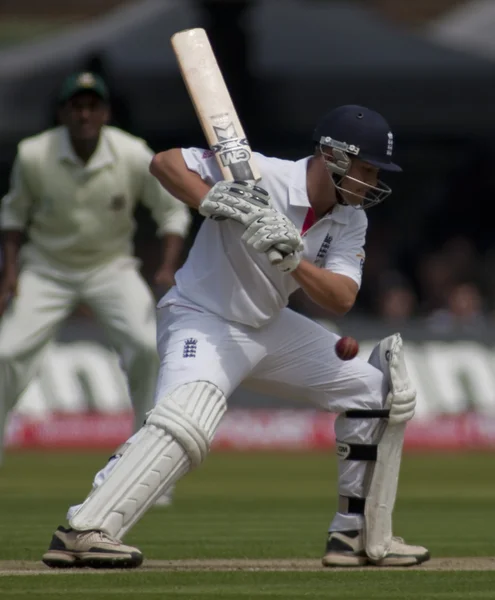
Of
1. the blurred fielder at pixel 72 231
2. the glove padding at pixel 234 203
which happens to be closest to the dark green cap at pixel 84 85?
the blurred fielder at pixel 72 231

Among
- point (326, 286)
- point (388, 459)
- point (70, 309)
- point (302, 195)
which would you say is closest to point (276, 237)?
point (326, 286)

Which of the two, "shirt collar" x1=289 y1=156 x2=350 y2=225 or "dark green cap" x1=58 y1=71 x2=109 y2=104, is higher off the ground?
"dark green cap" x1=58 y1=71 x2=109 y2=104

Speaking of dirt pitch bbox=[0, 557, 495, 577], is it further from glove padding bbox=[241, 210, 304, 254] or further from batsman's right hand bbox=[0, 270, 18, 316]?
batsman's right hand bbox=[0, 270, 18, 316]

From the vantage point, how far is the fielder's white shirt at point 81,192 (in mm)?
8117

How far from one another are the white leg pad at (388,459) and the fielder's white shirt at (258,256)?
1.05 ft

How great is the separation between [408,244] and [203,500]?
927 centimetres

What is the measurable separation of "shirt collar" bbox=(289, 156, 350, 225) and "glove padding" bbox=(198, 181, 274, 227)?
234mm

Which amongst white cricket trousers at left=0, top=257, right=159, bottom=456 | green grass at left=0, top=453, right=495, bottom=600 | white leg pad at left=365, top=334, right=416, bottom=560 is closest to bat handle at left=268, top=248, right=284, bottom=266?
white leg pad at left=365, top=334, right=416, bottom=560

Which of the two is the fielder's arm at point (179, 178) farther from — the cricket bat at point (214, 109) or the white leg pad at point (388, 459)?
the white leg pad at point (388, 459)

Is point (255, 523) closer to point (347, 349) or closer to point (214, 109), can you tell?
point (347, 349)

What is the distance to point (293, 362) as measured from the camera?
218 inches

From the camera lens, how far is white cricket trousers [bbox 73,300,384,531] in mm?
5363

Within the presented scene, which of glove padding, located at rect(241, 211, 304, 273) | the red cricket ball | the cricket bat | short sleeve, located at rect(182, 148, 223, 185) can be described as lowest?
the red cricket ball

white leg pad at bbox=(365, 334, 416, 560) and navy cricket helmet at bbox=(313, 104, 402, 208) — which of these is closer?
navy cricket helmet at bbox=(313, 104, 402, 208)
